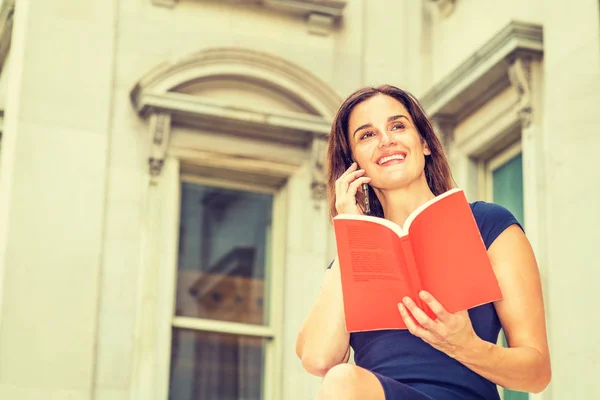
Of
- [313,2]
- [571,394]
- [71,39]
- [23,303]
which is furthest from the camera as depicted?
[313,2]

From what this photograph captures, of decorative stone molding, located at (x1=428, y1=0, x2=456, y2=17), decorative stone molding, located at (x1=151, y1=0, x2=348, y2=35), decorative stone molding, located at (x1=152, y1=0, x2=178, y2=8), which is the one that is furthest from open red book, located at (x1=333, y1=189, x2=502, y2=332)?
decorative stone molding, located at (x1=428, y1=0, x2=456, y2=17)

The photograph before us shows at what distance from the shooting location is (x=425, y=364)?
164 inches

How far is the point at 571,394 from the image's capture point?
25.5 ft

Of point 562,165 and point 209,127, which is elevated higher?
point 209,127

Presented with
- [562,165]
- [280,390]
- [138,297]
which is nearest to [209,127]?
[138,297]

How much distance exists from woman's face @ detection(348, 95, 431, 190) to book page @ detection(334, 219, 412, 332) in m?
0.48

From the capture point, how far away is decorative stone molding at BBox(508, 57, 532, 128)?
881 cm

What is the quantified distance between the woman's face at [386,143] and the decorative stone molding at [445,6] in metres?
5.95

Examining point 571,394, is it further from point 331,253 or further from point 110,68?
point 110,68

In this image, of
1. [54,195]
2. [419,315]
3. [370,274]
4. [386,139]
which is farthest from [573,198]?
[419,315]

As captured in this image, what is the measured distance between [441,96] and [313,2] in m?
1.36

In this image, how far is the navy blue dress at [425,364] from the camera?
162 inches

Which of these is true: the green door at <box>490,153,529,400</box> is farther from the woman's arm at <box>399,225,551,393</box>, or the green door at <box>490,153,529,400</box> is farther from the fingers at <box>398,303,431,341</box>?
the fingers at <box>398,303,431,341</box>

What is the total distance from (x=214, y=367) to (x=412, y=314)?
572 cm
